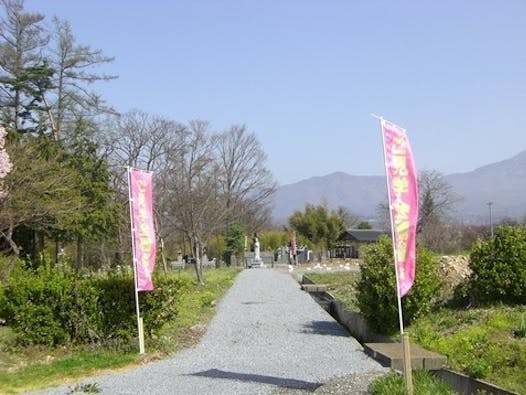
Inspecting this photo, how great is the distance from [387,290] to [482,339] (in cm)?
225

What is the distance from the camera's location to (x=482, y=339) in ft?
27.4

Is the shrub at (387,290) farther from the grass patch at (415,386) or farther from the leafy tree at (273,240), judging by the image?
the leafy tree at (273,240)

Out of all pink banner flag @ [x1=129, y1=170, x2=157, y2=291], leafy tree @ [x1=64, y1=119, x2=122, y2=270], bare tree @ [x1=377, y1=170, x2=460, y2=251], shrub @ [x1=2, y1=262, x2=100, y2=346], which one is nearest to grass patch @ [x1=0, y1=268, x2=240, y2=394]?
shrub @ [x1=2, y1=262, x2=100, y2=346]

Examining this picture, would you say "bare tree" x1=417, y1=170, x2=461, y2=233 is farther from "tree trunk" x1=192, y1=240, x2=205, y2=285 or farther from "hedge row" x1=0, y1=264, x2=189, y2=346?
"hedge row" x1=0, y1=264, x2=189, y2=346

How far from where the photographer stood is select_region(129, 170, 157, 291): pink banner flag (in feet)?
33.7

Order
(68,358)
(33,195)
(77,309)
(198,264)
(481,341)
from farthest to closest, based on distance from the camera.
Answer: (198,264) → (33,195) → (77,309) → (68,358) → (481,341)

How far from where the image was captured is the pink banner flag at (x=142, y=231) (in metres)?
10.3

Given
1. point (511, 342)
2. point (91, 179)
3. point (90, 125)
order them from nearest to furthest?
point (511, 342) → point (91, 179) → point (90, 125)

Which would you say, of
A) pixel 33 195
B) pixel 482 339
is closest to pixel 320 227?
pixel 33 195

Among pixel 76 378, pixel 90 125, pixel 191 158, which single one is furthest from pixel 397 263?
pixel 191 158

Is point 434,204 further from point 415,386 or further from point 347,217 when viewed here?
point 415,386

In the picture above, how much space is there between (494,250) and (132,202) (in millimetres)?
6333

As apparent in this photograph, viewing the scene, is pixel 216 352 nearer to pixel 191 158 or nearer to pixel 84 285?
pixel 84 285

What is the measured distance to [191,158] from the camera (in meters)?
53.7
